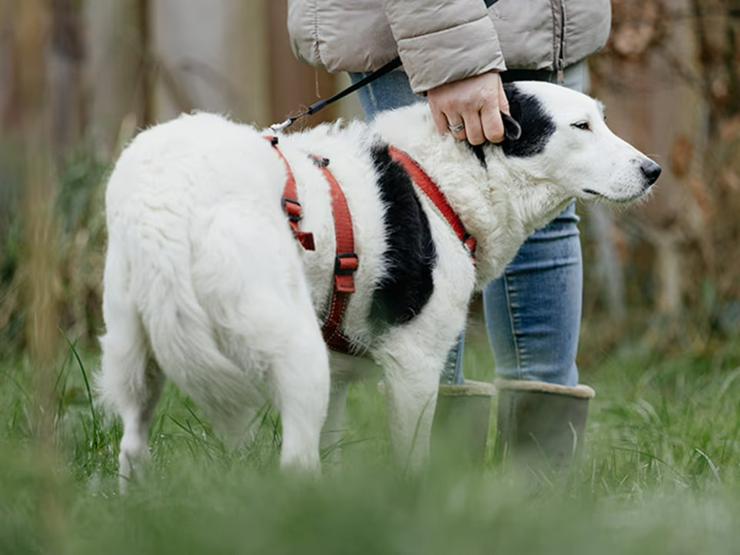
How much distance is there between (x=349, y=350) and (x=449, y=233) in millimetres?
386

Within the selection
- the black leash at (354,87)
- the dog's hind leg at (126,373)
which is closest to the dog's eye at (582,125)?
the black leash at (354,87)

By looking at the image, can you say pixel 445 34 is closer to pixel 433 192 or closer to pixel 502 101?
pixel 502 101

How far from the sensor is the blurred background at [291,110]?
558 cm

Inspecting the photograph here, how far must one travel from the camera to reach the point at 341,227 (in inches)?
112

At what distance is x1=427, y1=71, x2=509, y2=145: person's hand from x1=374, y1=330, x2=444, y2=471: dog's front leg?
0.55m

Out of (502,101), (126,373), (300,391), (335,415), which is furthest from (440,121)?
(126,373)

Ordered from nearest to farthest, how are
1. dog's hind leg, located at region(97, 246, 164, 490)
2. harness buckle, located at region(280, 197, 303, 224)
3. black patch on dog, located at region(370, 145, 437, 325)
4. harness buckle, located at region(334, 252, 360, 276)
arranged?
dog's hind leg, located at region(97, 246, 164, 490), harness buckle, located at region(280, 197, 303, 224), harness buckle, located at region(334, 252, 360, 276), black patch on dog, located at region(370, 145, 437, 325)

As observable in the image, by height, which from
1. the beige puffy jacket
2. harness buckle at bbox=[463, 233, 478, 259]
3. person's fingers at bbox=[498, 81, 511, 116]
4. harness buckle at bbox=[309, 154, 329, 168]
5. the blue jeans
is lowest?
the blue jeans

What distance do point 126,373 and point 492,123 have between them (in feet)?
3.69

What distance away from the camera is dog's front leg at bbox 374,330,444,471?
2994 millimetres

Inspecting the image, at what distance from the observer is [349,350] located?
307 centimetres

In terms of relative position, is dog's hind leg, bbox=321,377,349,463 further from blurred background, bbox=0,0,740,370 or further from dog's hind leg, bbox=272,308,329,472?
blurred background, bbox=0,0,740,370

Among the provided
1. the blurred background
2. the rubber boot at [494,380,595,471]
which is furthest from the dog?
the blurred background

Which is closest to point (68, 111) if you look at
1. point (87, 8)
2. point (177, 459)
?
point (87, 8)
